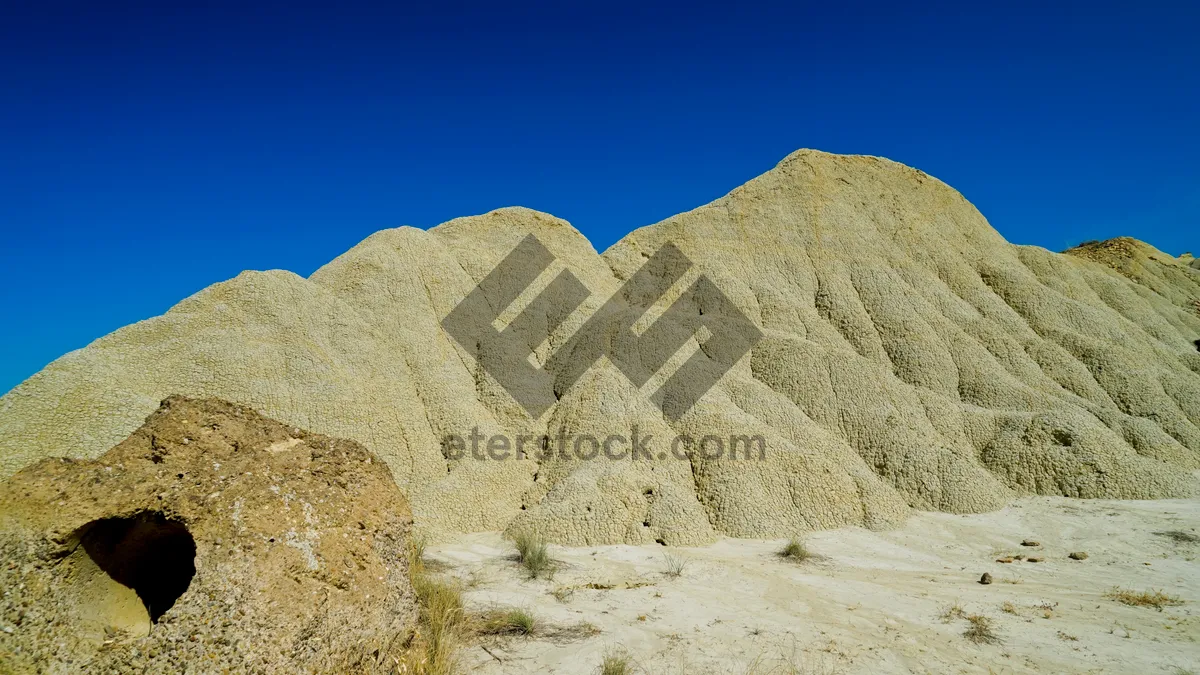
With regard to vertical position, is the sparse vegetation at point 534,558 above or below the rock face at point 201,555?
below

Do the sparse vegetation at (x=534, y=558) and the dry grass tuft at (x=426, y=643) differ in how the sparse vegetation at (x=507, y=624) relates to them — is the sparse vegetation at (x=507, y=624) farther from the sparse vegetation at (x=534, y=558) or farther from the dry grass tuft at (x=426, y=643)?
the sparse vegetation at (x=534, y=558)

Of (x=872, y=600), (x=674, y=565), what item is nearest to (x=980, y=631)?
(x=872, y=600)

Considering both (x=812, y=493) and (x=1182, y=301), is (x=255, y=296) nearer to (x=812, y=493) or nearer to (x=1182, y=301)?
(x=812, y=493)

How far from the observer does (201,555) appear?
4.68 m

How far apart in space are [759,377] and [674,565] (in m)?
8.84

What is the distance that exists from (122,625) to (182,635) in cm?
71

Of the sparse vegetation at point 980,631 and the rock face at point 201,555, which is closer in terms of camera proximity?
the rock face at point 201,555

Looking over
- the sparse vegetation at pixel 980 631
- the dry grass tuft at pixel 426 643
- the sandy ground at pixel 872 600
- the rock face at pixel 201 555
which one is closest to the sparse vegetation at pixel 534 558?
the sandy ground at pixel 872 600

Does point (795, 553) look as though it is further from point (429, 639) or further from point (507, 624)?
point (429, 639)

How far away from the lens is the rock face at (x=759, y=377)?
544 inches

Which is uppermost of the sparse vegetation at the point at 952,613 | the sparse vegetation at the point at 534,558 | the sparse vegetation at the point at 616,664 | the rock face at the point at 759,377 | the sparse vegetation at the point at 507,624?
the rock face at the point at 759,377

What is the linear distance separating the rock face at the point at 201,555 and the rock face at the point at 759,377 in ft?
25.7

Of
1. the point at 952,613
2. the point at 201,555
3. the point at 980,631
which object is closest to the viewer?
the point at 201,555

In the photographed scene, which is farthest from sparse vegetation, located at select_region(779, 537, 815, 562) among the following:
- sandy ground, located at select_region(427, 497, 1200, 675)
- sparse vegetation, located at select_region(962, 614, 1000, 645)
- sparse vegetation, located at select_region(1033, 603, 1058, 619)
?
sparse vegetation, located at select_region(1033, 603, 1058, 619)
